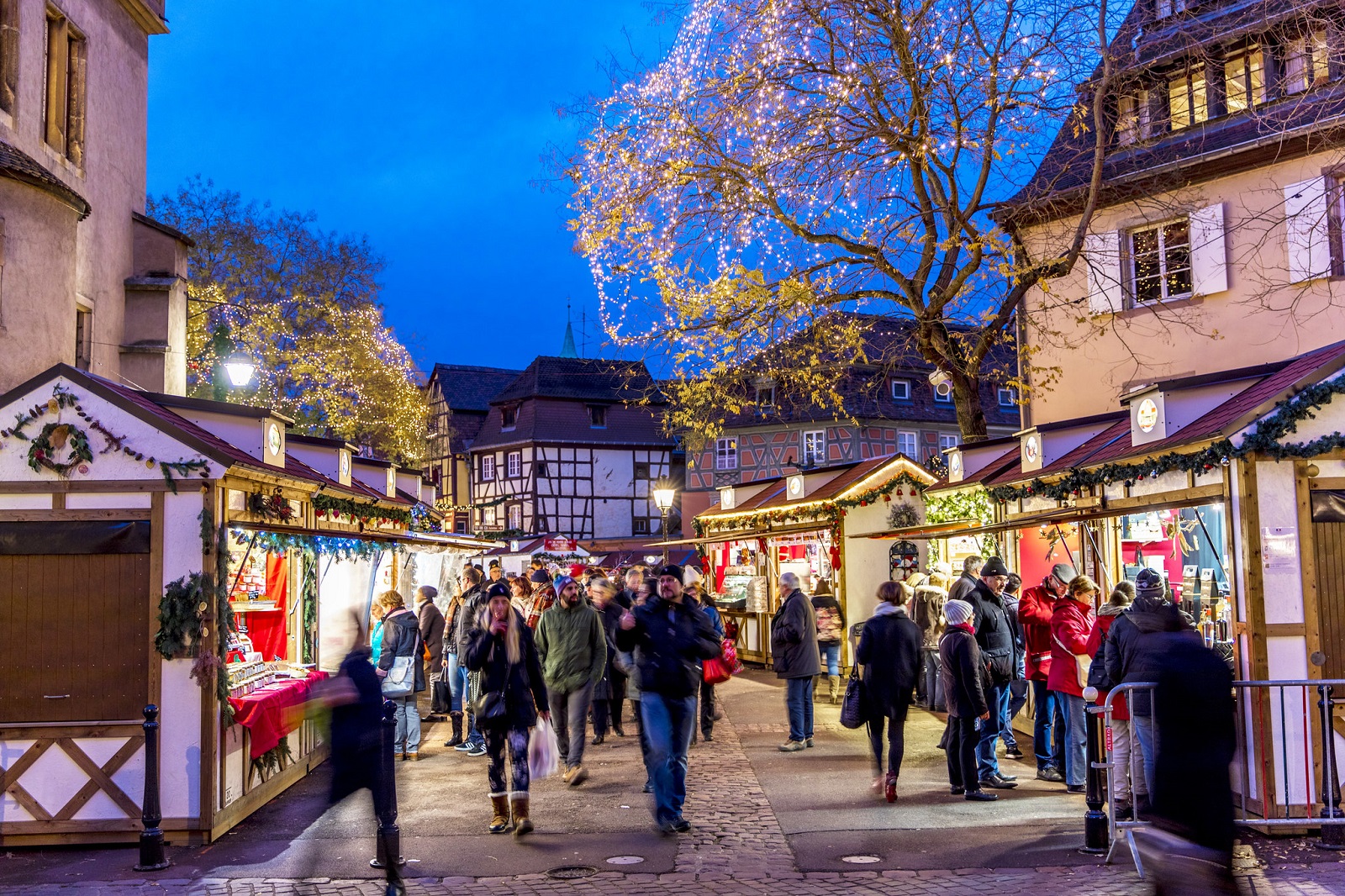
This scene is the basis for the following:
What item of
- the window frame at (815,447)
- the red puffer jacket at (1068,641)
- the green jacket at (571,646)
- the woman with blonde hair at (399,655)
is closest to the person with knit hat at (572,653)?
the green jacket at (571,646)

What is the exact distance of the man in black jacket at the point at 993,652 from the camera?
395 inches

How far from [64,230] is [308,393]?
63.0ft

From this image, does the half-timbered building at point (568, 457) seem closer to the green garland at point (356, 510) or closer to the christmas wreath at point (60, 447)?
the green garland at point (356, 510)

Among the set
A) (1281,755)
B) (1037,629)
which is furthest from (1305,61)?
(1281,755)

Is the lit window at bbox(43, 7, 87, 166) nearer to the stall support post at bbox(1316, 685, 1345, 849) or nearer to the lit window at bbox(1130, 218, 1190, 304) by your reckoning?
the lit window at bbox(1130, 218, 1190, 304)

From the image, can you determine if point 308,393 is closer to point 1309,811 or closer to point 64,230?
point 64,230

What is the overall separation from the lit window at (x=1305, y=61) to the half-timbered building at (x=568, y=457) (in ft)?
112

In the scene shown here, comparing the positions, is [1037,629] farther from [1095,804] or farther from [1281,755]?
[1095,804]

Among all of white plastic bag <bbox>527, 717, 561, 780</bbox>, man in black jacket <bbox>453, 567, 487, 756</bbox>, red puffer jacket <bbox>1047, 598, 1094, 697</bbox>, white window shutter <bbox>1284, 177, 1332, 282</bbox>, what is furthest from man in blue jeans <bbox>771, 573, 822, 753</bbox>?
white window shutter <bbox>1284, 177, 1332, 282</bbox>

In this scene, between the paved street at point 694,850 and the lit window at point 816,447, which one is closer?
the paved street at point 694,850

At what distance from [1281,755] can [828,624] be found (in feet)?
19.8

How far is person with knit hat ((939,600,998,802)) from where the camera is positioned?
9.35 m

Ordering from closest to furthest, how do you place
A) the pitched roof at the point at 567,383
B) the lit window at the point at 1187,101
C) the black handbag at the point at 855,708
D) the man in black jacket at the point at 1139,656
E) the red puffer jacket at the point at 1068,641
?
the man in black jacket at the point at 1139,656 → the red puffer jacket at the point at 1068,641 → the black handbag at the point at 855,708 → the lit window at the point at 1187,101 → the pitched roof at the point at 567,383

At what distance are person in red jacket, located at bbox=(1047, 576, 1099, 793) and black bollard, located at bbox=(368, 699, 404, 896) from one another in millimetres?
5485
